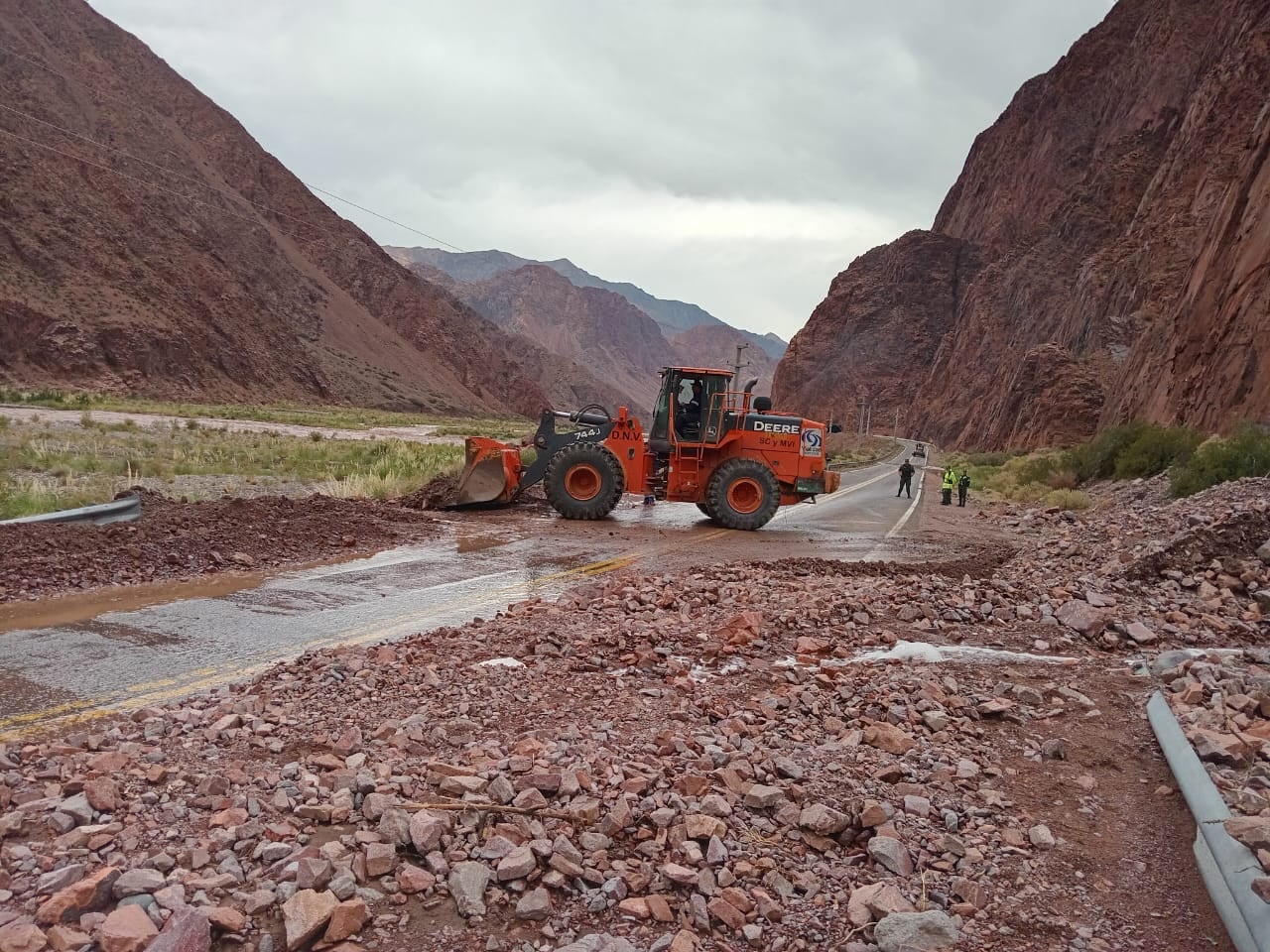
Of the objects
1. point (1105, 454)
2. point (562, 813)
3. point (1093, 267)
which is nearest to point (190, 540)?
point (562, 813)

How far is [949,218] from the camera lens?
408ft

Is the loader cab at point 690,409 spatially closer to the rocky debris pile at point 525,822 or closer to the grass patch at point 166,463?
the grass patch at point 166,463

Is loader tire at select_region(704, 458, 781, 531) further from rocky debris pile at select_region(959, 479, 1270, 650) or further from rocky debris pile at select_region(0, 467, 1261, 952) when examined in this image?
rocky debris pile at select_region(0, 467, 1261, 952)

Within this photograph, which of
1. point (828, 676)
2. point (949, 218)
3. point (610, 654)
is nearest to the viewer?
point (828, 676)

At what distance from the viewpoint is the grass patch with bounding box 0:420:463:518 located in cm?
1383

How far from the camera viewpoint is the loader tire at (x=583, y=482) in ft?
51.0

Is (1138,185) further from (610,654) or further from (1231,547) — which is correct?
(610,654)

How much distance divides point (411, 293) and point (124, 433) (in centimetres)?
9265

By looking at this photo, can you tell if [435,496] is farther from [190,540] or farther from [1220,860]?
[1220,860]

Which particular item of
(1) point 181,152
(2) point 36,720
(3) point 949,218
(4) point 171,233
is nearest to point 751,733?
(2) point 36,720

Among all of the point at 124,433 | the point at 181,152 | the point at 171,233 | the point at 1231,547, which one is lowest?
the point at 124,433

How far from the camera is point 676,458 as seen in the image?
1611 cm

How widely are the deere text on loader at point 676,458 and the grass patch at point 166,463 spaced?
2.52 metres

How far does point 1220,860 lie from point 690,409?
526 inches
